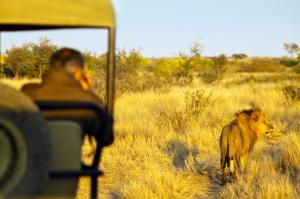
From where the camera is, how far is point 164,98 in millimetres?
22953

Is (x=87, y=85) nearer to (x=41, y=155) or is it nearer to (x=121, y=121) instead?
(x=41, y=155)

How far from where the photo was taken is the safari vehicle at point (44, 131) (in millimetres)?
3215

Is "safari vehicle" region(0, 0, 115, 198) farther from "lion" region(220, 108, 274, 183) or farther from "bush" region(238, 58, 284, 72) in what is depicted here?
"bush" region(238, 58, 284, 72)

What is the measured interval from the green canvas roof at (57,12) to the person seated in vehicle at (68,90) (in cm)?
32

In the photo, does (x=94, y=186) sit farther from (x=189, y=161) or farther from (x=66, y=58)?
(x=189, y=161)

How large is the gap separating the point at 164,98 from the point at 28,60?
566 centimetres

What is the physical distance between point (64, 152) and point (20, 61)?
17407mm

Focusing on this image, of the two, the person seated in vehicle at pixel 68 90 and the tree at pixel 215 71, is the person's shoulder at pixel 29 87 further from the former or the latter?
the tree at pixel 215 71

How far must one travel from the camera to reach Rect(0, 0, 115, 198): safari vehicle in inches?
127

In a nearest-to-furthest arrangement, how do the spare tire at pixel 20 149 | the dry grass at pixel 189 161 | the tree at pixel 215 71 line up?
the spare tire at pixel 20 149
the dry grass at pixel 189 161
the tree at pixel 215 71

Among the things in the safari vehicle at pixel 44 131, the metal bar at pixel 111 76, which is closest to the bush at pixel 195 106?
the metal bar at pixel 111 76

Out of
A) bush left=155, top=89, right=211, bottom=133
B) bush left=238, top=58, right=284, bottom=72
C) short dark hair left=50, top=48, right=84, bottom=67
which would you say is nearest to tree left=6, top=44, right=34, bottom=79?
bush left=155, top=89, right=211, bottom=133

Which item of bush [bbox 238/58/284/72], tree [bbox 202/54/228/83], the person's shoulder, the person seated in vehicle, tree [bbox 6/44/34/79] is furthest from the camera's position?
bush [bbox 238/58/284/72]

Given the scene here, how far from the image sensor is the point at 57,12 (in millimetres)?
3744
